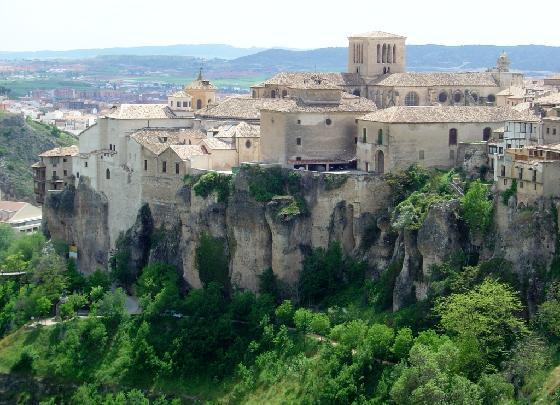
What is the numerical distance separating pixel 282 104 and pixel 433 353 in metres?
19.7

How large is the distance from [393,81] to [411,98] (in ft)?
4.44

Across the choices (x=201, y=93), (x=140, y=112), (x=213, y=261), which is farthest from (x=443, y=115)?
(x=201, y=93)

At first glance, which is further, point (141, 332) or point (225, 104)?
point (225, 104)

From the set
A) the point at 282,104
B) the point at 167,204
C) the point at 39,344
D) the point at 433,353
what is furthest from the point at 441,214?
the point at 39,344

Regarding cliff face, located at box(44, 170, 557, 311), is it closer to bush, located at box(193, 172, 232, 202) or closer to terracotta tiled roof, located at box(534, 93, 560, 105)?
bush, located at box(193, 172, 232, 202)

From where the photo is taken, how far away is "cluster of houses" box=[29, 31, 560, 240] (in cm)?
6122

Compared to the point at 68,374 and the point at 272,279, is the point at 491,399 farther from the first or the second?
the point at 68,374

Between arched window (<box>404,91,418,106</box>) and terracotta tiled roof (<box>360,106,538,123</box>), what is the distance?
9.29 meters

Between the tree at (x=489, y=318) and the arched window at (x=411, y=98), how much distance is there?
22.7m

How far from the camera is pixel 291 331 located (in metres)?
60.4

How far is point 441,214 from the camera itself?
56.9m

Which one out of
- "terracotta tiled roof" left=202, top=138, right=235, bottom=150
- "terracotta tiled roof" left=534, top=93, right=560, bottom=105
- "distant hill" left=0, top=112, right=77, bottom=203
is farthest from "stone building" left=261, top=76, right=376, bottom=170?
"distant hill" left=0, top=112, right=77, bottom=203

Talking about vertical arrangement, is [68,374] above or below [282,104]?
below

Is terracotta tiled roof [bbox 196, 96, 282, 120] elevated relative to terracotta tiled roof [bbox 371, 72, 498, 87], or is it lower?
lower
